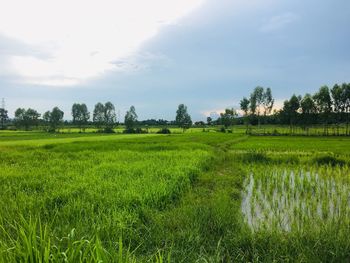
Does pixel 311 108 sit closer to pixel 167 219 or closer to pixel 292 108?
pixel 292 108

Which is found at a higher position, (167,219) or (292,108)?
(292,108)

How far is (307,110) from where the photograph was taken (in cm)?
6166

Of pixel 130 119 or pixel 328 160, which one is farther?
pixel 130 119

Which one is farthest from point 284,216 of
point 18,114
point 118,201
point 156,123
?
point 156,123

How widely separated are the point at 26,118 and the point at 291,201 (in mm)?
79075

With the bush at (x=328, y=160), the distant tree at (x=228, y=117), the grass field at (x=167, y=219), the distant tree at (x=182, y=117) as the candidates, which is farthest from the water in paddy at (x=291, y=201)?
the distant tree at (x=228, y=117)

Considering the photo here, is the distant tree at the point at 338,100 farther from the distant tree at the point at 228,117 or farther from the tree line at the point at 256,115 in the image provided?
the distant tree at the point at 228,117

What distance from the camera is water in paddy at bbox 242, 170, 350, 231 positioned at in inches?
256

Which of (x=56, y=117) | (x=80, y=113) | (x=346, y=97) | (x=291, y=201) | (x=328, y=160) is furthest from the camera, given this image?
(x=80, y=113)

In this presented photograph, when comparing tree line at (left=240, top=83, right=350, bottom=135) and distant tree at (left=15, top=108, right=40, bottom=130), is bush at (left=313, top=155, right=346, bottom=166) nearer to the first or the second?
tree line at (left=240, top=83, right=350, bottom=135)

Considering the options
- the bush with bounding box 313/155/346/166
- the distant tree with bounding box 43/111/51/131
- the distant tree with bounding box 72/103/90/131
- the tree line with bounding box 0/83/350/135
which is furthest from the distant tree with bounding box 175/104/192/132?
the bush with bounding box 313/155/346/166

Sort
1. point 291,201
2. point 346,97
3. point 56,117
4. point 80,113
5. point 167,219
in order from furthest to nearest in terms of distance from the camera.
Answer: point 80,113
point 56,117
point 346,97
point 291,201
point 167,219

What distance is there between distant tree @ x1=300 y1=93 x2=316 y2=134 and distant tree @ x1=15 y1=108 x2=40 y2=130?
213 feet

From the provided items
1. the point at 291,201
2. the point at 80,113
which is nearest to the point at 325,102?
the point at 291,201
